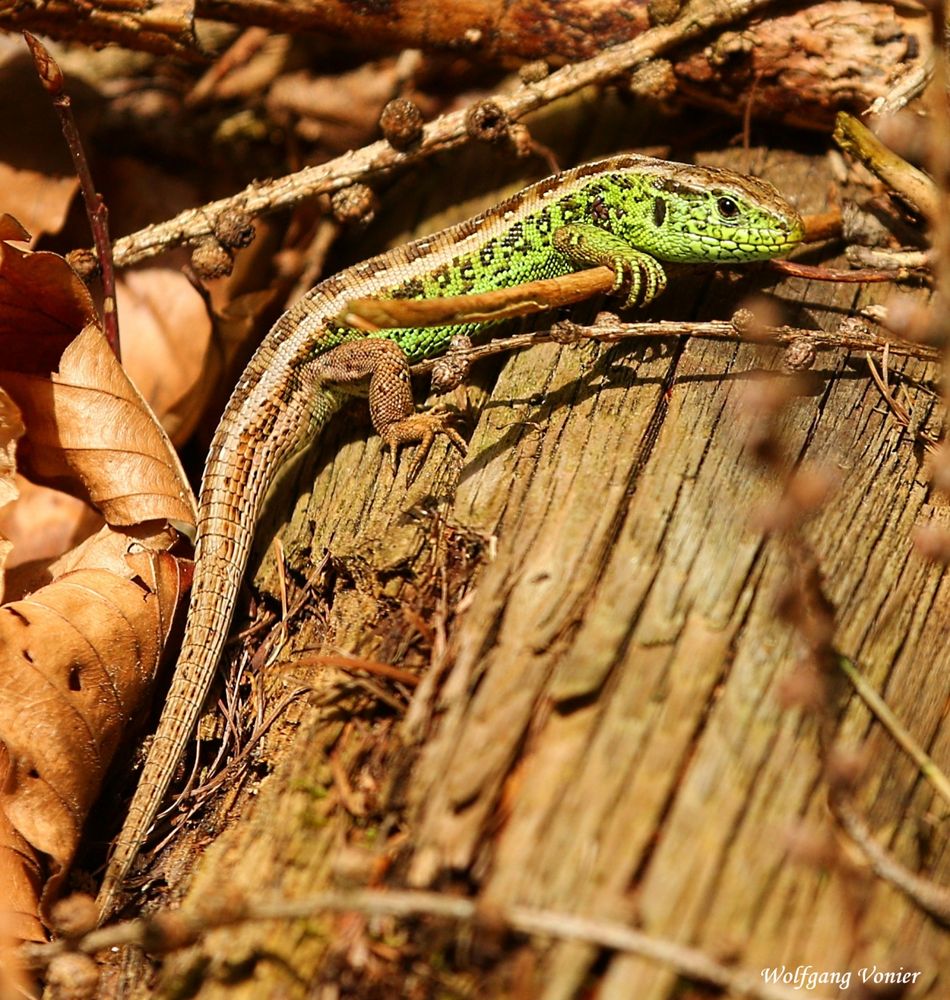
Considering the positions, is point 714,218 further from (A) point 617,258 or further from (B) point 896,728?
(B) point 896,728

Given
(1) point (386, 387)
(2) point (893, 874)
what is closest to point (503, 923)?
(2) point (893, 874)

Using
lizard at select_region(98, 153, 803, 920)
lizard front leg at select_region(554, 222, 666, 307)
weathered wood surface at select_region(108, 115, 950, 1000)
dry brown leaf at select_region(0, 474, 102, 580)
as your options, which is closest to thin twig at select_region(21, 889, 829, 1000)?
weathered wood surface at select_region(108, 115, 950, 1000)

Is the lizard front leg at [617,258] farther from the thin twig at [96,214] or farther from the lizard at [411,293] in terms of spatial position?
the thin twig at [96,214]

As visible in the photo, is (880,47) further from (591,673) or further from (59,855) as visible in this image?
(59,855)

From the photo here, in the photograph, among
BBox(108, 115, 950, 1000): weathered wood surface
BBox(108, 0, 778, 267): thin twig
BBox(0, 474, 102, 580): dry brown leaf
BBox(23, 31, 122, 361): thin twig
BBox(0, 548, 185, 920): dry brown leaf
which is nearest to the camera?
BBox(108, 115, 950, 1000): weathered wood surface

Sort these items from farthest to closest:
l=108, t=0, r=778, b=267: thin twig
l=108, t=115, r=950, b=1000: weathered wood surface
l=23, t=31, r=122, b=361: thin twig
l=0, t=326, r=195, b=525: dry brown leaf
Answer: l=108, t=0, r=778, b=267: thin twig, l=23, t=31, r=122, b=361: thin twig, l=0, t=326, r=195, b=525: dry brown leaf, l=108, t=115, r=950, b=1000: weathered wood surface

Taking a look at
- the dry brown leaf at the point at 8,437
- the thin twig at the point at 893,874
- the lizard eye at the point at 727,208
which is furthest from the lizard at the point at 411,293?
the thin twig at the point at 893,874

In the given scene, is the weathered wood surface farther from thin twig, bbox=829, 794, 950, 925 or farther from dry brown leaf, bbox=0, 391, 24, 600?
dry brown leaf, bbox=0, 391, 24, 600

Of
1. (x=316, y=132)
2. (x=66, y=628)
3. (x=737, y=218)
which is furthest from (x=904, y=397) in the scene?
(x=316, y=132)
